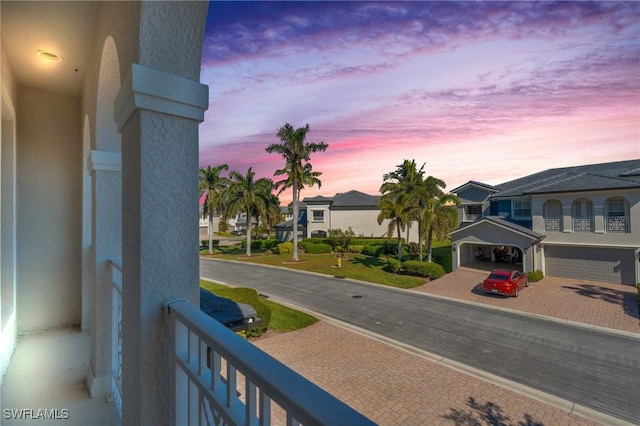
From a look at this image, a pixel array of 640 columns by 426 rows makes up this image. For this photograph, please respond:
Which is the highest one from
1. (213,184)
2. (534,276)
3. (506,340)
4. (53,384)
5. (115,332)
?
(213,184)

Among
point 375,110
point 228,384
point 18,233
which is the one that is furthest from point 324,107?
point 228,384

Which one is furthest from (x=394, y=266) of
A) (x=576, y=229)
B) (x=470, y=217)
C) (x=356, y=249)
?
(x=576, y=229)

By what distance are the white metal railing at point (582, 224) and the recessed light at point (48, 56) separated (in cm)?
2153

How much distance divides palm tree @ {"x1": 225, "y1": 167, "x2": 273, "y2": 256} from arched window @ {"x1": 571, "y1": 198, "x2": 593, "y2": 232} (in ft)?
72.7

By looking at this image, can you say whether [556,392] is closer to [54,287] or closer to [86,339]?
[86,339]

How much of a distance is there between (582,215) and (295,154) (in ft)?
61.5

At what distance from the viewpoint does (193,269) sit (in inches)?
67.3

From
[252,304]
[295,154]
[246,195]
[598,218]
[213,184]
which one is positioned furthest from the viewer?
[213,184]

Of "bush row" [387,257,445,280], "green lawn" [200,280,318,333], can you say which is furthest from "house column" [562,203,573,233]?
"green lawn" [200,280,318,333]

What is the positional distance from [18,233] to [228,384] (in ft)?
19.9

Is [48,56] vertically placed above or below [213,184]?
below

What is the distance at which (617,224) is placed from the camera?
14.8 m

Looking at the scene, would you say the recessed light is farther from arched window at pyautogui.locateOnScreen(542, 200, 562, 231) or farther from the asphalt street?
arched window at pyautogui.locateOnScreen(542, 200, 562, 231)

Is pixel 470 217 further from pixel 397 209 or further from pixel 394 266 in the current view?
pixel 394 266
